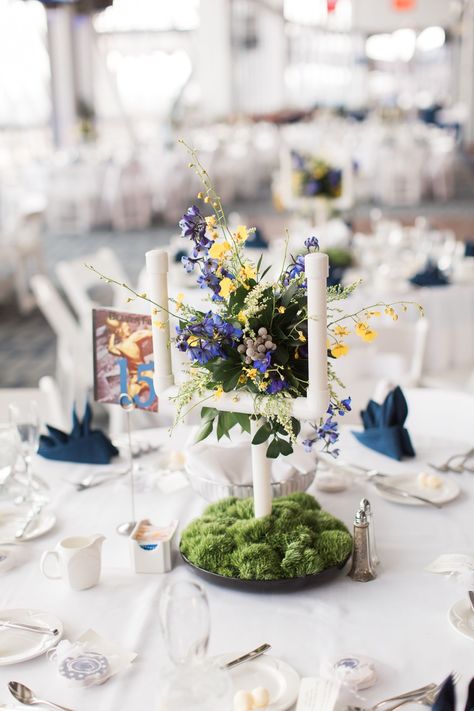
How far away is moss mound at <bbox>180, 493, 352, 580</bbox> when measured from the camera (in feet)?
4.64

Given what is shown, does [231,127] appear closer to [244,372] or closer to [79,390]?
[79,390]

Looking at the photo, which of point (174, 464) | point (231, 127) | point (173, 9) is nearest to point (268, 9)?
point (173, 9)

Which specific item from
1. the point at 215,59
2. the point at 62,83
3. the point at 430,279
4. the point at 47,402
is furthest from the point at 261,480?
the point at 215,59

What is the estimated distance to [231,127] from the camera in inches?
557

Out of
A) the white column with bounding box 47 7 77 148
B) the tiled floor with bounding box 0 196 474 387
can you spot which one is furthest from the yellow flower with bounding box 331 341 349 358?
the white column with bounding box 47 7 77 148

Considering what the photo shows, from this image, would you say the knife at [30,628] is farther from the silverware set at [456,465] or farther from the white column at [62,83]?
the white column at [62,83]

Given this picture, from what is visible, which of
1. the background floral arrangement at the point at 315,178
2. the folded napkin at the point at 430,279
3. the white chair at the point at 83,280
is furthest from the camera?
the background floral arrangement at the point at 315,178

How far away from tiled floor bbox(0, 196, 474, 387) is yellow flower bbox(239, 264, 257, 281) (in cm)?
363

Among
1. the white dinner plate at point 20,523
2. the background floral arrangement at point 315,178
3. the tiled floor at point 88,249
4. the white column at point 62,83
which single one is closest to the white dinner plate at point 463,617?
the white dinner plate at point 20,523

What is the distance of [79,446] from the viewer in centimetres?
203

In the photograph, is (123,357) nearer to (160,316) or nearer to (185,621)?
(160,316)

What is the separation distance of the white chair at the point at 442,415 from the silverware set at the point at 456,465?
0.30m

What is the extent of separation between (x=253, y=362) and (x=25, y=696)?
588 millimetres

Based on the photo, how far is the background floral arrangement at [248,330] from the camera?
1321mm
